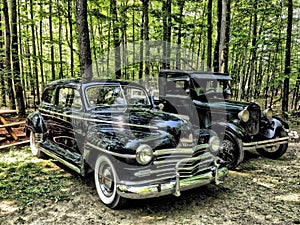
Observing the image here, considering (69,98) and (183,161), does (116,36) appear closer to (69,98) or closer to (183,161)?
(69,98)

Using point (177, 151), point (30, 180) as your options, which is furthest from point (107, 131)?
point (30, 180)

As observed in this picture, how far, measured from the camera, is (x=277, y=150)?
19.0ft

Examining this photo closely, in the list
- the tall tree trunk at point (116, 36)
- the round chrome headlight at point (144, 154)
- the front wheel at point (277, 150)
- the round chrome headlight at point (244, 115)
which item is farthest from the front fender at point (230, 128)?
the tall tree trunk at point (116, 36)

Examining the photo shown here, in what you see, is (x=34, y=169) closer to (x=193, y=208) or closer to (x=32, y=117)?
(x=32, y=117)

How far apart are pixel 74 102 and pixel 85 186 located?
5.12ft

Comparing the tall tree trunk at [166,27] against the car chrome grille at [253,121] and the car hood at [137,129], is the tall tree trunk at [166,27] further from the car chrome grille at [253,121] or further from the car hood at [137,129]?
the car hood at [137,129]

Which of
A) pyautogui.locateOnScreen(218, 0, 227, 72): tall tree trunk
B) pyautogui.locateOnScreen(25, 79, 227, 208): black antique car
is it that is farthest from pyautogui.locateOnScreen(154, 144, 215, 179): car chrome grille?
pyautogui.locateOnScreen(218, 0, 227, 72): tall tree trunk

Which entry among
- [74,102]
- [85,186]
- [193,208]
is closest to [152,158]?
[193,208]

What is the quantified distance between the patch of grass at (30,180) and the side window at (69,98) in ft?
4.55

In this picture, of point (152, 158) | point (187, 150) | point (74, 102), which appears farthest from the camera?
point (74, 102)

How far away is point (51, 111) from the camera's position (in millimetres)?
5043

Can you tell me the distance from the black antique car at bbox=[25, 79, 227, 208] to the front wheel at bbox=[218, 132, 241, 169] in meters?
1.08

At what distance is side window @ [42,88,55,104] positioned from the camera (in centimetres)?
526

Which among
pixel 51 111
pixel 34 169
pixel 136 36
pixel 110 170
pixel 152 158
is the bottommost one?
pixel 34 169
